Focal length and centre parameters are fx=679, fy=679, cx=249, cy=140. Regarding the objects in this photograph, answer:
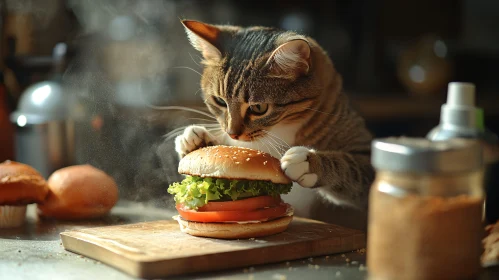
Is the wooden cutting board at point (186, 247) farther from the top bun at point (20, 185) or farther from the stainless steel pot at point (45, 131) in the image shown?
the stainless steel pot at point (45, 131)

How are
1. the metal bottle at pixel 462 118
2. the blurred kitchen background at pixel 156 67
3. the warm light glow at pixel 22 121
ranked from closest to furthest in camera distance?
the metal bottle at pixel 462 118 < the blurred kitchen background at pixel 156 67 < the warm light glow at pixel 22 121

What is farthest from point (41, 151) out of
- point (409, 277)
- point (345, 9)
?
point (345, 9)

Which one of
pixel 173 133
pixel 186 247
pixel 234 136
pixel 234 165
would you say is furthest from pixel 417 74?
pixel 186 247

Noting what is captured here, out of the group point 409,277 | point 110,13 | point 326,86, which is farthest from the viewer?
point 110,13

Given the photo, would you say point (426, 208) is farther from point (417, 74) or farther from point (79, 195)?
point (417, 74)

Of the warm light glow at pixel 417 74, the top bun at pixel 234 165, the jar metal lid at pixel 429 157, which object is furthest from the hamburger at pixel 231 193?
the warm light glow at pixel 417 74

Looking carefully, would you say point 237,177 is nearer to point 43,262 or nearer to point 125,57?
point 43,262
